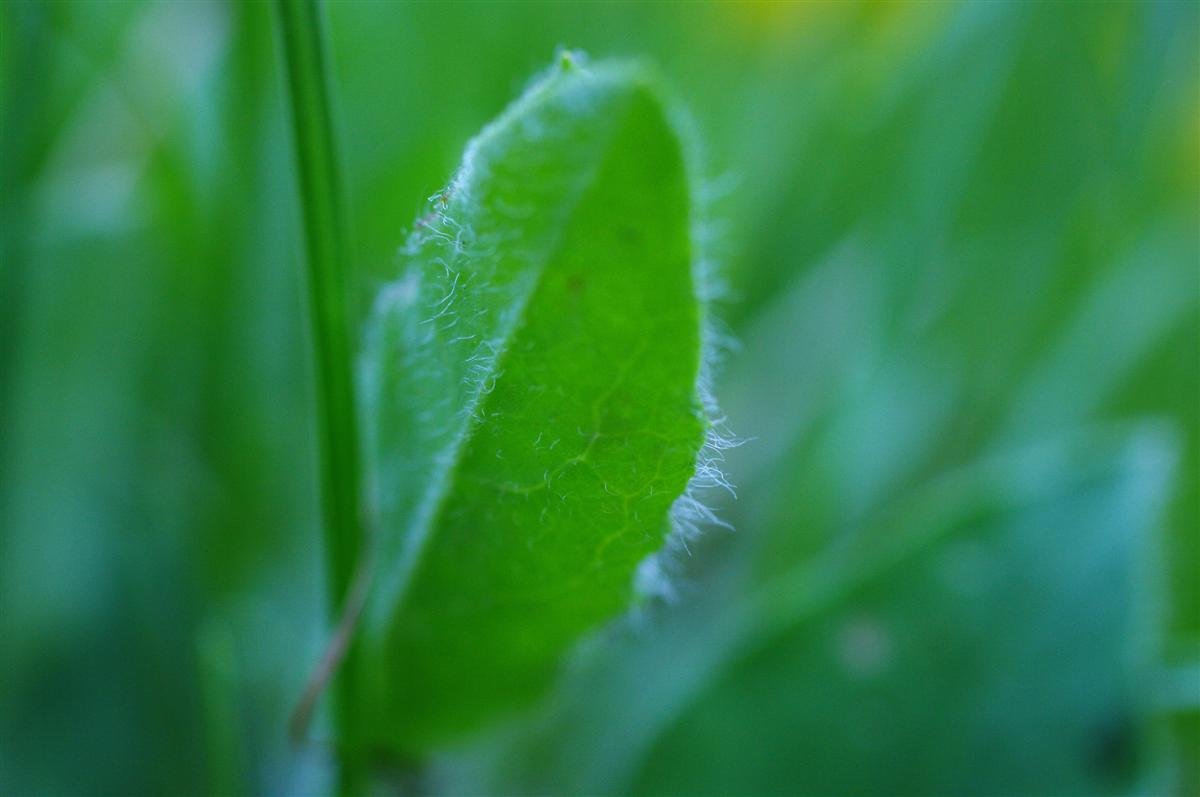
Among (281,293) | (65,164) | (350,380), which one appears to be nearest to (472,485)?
(350,380)

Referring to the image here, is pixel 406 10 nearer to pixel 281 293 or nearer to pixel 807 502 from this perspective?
pixel 281 293

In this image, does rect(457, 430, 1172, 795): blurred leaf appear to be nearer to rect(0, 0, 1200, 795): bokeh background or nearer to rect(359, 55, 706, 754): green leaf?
rect(0, 0, 1200, 795): bokeh background

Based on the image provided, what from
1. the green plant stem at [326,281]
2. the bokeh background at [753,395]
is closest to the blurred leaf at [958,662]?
the bokeh background at [753,395]

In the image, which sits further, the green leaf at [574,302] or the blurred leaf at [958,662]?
the blurred leaf at [958,662]

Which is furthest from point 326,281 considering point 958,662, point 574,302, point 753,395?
point 753,395

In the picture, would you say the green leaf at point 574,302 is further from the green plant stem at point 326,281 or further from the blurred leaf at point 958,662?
the blurred leaf at point 958,662

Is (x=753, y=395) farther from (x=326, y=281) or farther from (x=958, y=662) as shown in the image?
(x=326, y=281)

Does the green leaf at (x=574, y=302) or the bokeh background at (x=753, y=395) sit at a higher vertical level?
the bokeh background at (x=753, y=395)
